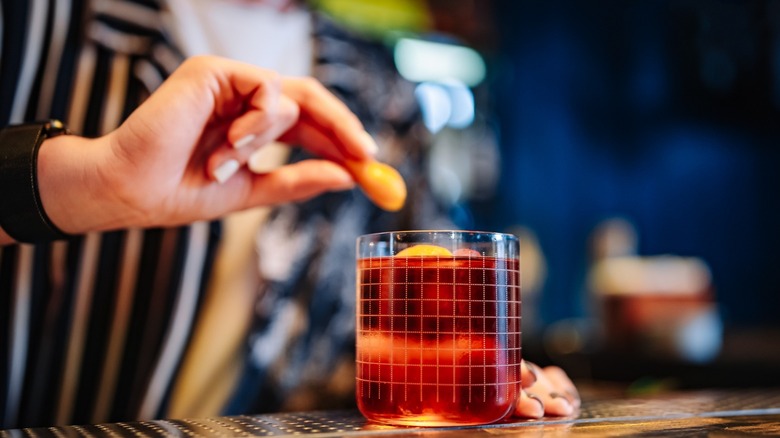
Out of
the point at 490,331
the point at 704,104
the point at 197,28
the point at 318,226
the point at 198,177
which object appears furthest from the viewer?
the point at 704,104

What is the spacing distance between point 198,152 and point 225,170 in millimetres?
66

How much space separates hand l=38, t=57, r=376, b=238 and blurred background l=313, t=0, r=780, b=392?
8.72 feet

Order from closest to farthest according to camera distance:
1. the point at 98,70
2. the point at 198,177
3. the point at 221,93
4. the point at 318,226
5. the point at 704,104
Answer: the point at 221,93 → the point at 198,177 → the point at 98,70 → the point at 318,226 → the point at 704,104

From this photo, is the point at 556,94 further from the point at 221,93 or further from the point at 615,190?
the point at 221,93

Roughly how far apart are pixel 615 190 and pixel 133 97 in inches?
141

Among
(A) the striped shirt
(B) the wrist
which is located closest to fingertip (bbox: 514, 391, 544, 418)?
(B) the wrist

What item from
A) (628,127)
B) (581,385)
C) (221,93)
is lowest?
(581,385)

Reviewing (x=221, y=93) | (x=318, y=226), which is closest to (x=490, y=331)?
(x=221, y=93)

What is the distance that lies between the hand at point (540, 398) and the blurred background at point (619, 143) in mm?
2956

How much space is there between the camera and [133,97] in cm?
197

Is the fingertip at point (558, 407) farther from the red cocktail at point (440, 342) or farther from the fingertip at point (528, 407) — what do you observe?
the red cocktail at point (440, 342)

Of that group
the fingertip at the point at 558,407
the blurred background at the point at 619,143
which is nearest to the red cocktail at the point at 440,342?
the fingertip at the point at 558,407

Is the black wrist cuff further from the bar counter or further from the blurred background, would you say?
the blurred background

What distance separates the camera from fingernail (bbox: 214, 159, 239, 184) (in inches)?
50.5
